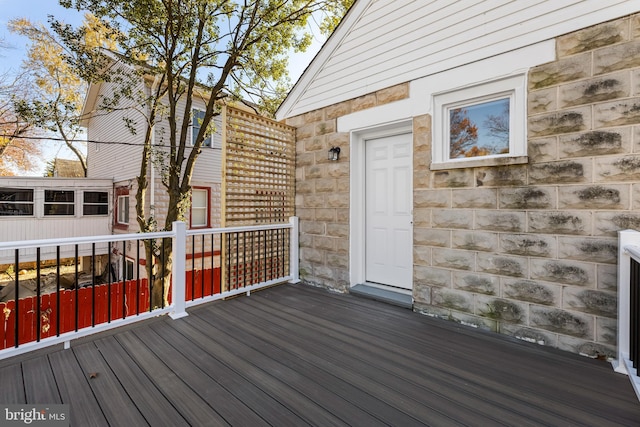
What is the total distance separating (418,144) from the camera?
10.8ft

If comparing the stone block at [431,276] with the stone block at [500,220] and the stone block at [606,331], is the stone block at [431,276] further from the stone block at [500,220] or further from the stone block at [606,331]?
the stone block at [606,331]

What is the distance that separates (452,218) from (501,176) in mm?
582

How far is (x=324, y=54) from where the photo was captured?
167 inches

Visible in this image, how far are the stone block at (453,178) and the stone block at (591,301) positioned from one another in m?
1.19

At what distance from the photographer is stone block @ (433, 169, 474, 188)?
116 inches

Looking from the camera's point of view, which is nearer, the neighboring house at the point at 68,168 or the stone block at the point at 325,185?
the stone block at the point at 325,185

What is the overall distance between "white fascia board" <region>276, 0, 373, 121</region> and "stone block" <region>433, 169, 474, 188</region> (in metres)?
2.32

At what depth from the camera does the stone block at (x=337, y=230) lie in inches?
156

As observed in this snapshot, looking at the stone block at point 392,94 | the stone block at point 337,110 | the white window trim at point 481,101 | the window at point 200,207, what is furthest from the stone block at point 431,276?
the window at point 200,207

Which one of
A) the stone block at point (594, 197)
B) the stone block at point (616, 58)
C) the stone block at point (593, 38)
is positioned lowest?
the stone block at point (594, 197)

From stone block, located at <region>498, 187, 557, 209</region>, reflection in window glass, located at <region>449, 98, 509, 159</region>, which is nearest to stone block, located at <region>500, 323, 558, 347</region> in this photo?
stone block, located at <region>498, 187, 557, 209</region>

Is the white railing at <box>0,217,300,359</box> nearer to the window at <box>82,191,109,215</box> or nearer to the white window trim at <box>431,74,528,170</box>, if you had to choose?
the white window trim at <box>431,74,528,170</box>

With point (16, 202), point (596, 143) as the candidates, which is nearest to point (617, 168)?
point (596, 143)

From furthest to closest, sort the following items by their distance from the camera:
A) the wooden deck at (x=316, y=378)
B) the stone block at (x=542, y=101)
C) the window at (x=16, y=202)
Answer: the window at (x=16, y=202) → the stone block at (x=542, y=101) → the wooden deck at (x=316, y=378)
